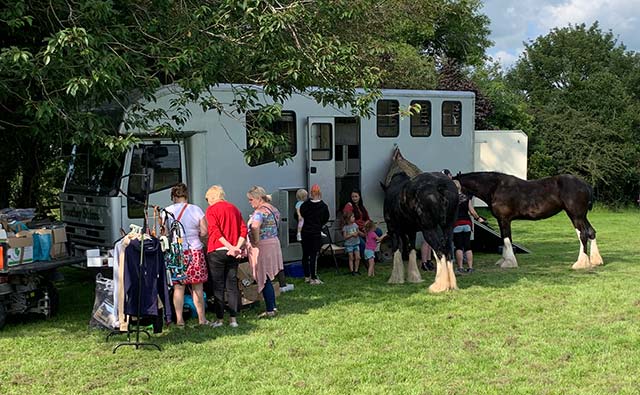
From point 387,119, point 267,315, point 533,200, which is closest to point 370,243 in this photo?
point 387,119

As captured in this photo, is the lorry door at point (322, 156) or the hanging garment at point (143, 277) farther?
the lorry door at point (322, 156)

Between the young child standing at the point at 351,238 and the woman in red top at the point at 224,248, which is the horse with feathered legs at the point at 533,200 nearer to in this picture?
the young child standing at the point at 351,238

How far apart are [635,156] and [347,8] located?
93.9 ft

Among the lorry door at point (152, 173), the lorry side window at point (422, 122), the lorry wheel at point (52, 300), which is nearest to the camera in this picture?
the lorry wheel at point (52, 300)

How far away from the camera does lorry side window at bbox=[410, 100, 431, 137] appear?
13.8 metres

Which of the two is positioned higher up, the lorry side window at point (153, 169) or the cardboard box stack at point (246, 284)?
the lorry side window at point (153, 169)

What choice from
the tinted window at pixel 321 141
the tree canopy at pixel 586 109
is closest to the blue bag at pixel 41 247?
the tinted window at pixel 321 141

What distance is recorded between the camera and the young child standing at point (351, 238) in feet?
39.9

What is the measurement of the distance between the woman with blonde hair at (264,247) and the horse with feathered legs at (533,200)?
17.6ft

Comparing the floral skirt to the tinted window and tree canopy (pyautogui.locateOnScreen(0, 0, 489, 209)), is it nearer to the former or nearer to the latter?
tree canopy (pyautogui.locateOnScreen(0, 0, 489, 209))

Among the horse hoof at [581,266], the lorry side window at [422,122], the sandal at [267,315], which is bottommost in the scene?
the horse hoof at [581,266]

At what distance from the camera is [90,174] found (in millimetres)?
10930

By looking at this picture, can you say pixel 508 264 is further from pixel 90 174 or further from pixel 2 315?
pixel 2 315

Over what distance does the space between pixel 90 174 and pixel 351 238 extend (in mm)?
4350
